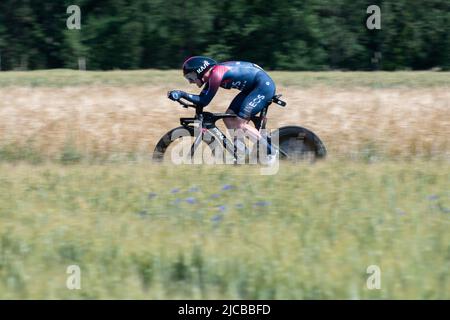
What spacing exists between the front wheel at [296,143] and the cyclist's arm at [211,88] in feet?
3.29

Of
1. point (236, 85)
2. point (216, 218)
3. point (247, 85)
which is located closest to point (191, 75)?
point (236, 85)

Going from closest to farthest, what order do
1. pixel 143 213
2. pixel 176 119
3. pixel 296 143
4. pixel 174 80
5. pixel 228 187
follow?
pixel 143 213 → pixel 228 187 → pixel 296 143 → pixel 176 119 → pixel 174 80

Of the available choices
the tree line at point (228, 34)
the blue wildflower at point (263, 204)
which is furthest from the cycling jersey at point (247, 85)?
the tree line at point (228, 34)

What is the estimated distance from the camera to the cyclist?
38.1ft

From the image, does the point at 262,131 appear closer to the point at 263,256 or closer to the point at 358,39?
the point at 263,256

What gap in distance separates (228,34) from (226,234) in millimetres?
33919

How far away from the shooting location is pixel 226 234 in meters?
7.87

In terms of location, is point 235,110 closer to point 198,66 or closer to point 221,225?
point 198,66

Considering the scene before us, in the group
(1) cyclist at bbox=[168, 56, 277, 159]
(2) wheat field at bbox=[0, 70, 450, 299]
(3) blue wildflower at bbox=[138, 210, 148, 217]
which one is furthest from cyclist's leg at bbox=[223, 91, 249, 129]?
(3) blue wildflower at bbox=[138, 210, 148, 217]

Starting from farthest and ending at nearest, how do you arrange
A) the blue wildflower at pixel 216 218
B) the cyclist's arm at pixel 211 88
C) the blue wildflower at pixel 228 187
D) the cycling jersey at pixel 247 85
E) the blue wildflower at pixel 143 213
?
the cycling jersey at pixel 247 85, the cyclist's arm at pixel 211 88, the blue wildflower at pixel 228 187, the blue wildflower at pixel 143 213, the blue wildflower at pixel 216 218

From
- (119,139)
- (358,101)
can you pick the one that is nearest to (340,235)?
(119,139)

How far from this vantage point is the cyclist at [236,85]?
38.1 feet

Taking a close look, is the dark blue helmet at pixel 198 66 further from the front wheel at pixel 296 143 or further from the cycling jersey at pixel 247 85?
the front wheel at pixel 296 143
